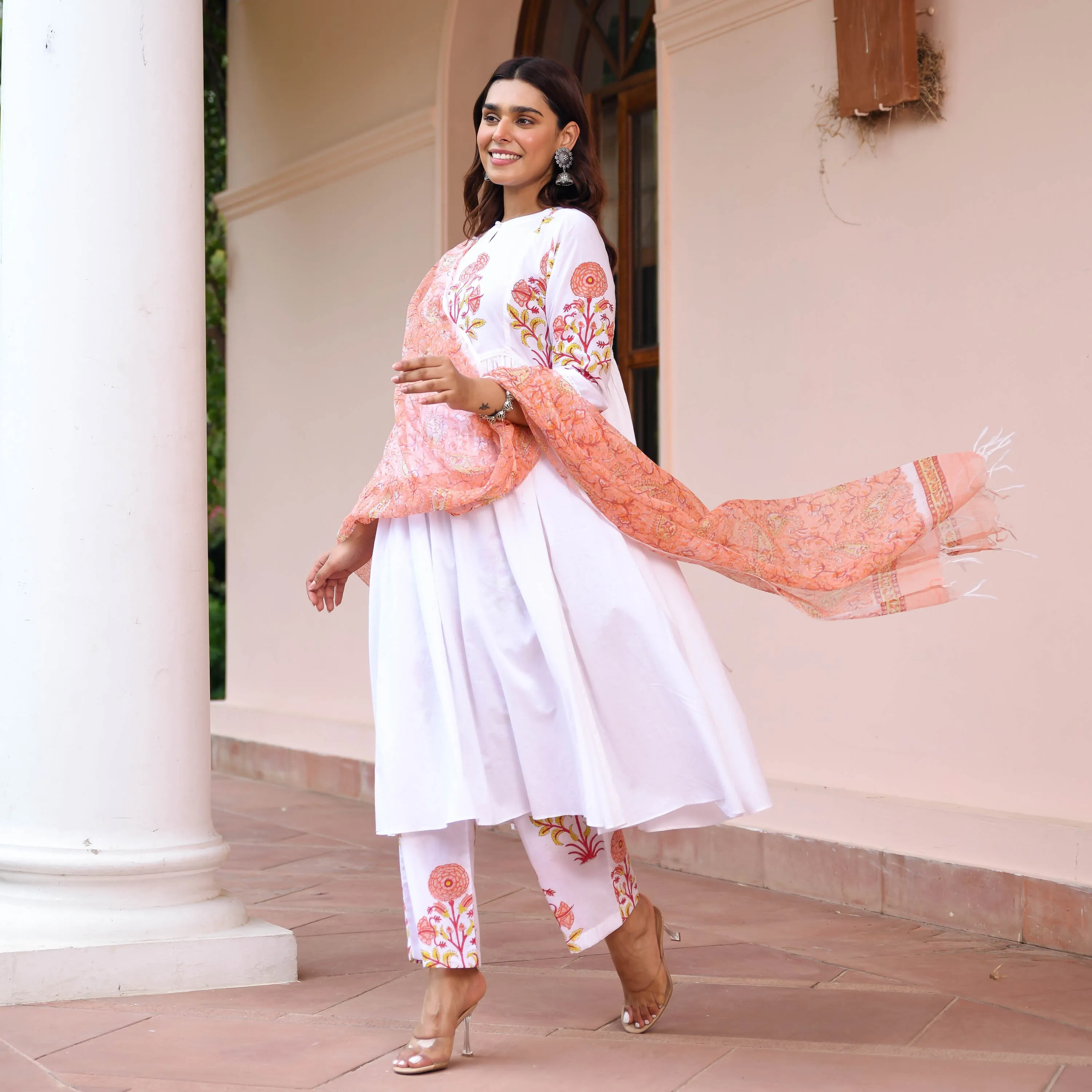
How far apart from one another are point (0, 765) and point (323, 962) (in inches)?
33.1

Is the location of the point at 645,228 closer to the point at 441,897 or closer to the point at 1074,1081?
the point at 441,897

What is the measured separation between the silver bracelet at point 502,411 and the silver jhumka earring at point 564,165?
0.50 metres

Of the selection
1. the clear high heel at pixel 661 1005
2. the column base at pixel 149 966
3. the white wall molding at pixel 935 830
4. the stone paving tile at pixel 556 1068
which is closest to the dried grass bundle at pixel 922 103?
the white wall molding at pixel 935 830

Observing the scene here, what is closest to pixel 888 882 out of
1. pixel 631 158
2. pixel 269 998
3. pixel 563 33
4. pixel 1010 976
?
pixel 1010 976

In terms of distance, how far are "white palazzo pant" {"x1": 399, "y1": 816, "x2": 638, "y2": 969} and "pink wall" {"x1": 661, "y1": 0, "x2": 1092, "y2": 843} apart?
1495 millimetres

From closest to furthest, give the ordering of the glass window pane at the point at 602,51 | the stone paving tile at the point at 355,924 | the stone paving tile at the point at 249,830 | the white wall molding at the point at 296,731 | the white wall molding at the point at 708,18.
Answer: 1. the stone paving tile at the point at 355,924
2. the white wall molding at the point at 708,18
3. the stone paving tile at the point at 249,830
4. the glass window pane at the point at 602,51
5. the white wall molding at the point at 296,731

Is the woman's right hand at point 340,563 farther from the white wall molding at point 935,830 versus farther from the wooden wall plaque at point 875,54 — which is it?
the wooden wall plaque at point 875,54

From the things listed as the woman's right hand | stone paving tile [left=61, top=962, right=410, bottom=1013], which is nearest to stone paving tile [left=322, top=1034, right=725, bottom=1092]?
stone paving tile [left=61, top=962, right=410, bottom=1013]

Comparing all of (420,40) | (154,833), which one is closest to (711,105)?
(420,40)

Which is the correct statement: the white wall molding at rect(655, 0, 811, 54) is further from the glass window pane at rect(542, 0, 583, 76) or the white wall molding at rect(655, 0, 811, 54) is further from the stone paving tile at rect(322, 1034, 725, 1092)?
the stone paving tile at rect(322, 1034, 725, 1092)

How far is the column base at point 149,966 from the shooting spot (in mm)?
2846

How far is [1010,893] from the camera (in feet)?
11.6

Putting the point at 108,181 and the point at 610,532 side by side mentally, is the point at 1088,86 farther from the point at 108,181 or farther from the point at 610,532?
the point at 108,181

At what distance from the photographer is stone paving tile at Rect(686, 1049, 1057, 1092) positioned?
7.74 ft
